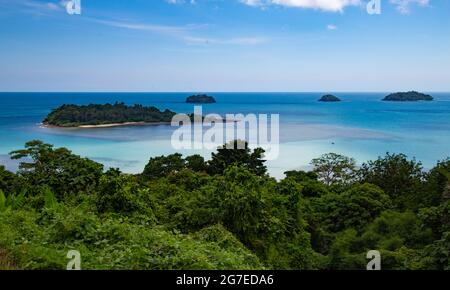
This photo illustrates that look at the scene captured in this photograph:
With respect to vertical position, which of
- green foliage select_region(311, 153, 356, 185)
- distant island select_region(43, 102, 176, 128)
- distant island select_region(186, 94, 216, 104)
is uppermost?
distant island select_region(186, 94, 216, 104)

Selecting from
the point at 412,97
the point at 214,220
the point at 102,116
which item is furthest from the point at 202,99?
the point at 214,220

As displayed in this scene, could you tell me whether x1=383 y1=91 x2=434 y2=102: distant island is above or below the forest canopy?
above

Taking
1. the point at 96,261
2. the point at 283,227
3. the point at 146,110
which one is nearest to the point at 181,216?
the point at 283,227

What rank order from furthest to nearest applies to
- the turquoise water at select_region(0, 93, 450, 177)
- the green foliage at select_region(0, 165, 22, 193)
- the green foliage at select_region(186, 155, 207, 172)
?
the turquoise water at select_region(0, 93, 450, 177)
the green foliage at select_region(186, 155, 207, 172)
the green foliage at select_region(0, 165, 22, 193)

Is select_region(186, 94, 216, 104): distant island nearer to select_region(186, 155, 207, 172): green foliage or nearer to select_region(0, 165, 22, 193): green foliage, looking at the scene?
select_region(186, 155, 207, 172): green foliage

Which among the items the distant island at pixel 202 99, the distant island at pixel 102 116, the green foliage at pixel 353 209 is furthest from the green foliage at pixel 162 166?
the distant island at pixel 202 99

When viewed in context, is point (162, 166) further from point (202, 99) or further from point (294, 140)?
point (202, 99)

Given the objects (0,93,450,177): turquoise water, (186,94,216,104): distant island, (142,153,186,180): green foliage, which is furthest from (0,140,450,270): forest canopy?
(186,94,216,104): distant island

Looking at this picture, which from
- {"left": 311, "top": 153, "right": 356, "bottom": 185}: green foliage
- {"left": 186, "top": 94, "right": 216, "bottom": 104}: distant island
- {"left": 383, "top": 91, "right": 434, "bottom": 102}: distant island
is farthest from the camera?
{"left": 186, "top": 94, "right": 216, "bottom": 104}: distant island
